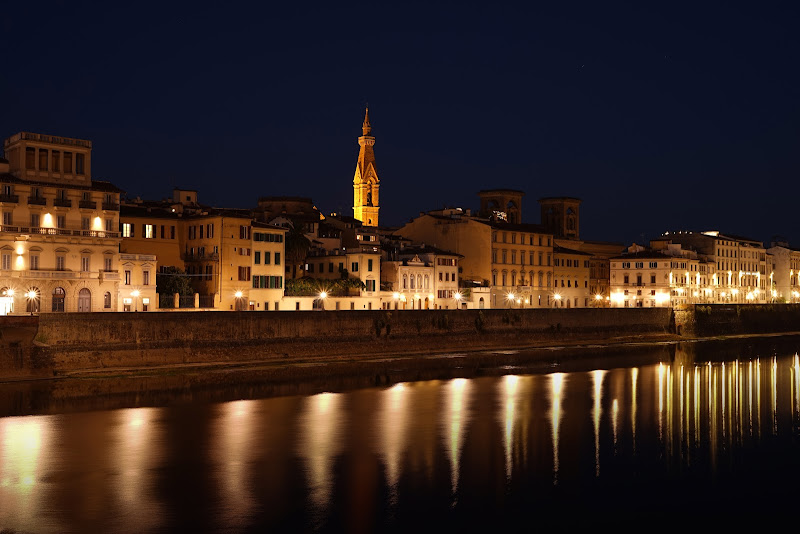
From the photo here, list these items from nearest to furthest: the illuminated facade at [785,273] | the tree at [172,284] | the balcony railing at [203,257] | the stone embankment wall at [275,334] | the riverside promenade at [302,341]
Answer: the riverside promenade at [302,341] → the stone embankment wall at [275,334] → the tree at [172,284] → the balcony railing at [203,257] → the illuminated facade at [785,273]

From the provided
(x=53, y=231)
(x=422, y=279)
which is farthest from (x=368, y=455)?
(x=422, y=279)

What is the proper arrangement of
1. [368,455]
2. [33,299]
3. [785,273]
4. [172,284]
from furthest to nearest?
[785,273], [172,284], [33,299], [368,455]

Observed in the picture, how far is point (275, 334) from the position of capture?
5316 centimetres

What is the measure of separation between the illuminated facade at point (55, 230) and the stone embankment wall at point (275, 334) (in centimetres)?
842

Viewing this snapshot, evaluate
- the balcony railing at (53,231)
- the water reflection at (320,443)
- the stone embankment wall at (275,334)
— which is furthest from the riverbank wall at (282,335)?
the balcony railing at (53,231)

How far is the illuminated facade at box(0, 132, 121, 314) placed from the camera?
5259cm

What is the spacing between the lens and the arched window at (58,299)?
5366 cm

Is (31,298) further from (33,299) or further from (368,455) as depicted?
(368,455)

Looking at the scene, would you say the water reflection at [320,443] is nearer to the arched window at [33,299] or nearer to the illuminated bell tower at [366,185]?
the arched window at [33,299]

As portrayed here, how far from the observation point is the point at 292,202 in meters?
100

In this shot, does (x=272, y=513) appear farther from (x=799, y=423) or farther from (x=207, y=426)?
(x=799, y=423)

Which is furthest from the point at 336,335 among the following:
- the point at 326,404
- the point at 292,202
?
the point at 292,202

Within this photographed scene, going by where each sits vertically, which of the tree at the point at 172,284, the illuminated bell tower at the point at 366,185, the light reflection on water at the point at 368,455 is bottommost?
the light reflection on water at the point at 368,455

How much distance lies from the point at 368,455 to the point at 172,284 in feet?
116
